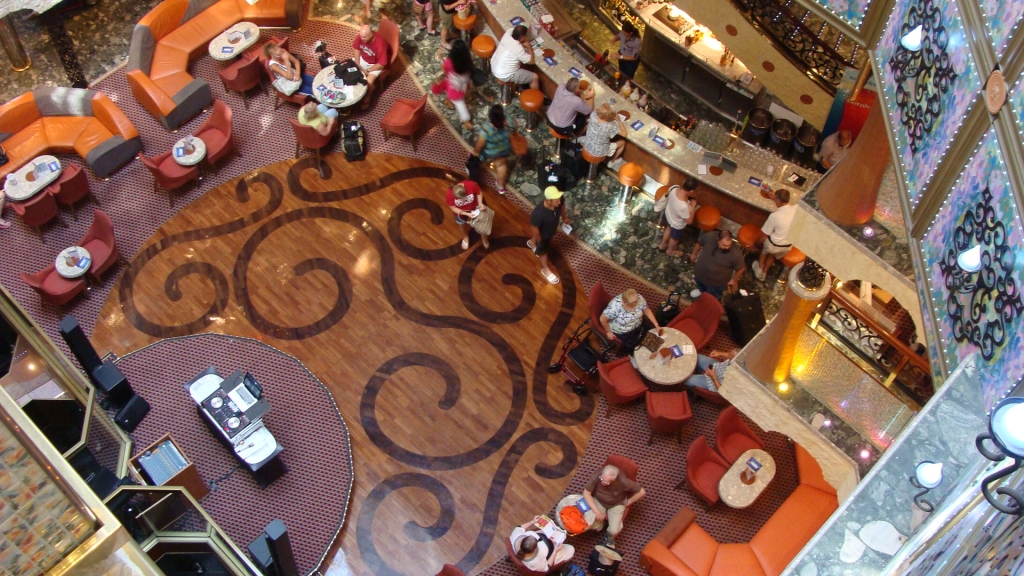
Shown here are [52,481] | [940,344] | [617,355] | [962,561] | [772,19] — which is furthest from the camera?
[772,19]

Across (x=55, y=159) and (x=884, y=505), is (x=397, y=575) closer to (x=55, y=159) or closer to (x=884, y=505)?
(x=884, y=505)

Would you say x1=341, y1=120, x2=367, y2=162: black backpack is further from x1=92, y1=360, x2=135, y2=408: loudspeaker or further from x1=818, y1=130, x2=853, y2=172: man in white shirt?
x1=818, y1=130, x2=853, y2=172: man in white shirt

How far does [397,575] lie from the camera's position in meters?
8.57

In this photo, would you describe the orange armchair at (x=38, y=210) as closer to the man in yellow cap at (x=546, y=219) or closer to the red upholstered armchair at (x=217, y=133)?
the red upholstered armchair at (x=217, y=133)

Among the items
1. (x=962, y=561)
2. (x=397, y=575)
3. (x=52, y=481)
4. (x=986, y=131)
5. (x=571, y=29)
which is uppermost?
(x=986, y=131)

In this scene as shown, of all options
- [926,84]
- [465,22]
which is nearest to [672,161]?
[465,22]

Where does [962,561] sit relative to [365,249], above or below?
above

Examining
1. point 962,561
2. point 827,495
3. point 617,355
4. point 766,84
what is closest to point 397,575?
point 617,355

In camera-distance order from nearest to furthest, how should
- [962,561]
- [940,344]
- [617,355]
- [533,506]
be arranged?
[962,561]
[940,344]
[533,506]
[617,355]

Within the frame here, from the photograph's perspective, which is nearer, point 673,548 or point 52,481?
point 52,481

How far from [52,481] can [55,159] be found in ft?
28.2

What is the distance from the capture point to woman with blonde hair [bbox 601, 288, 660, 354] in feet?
29.9

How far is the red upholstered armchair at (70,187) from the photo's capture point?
10.4 meters

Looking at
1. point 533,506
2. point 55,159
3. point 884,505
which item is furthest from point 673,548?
point 55,159
